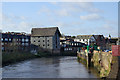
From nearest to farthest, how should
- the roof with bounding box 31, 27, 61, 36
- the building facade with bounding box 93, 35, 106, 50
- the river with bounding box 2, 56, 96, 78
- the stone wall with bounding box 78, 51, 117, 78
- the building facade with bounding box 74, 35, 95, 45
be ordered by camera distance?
1. the stone wall with bounding box 78, 51, 117, 78
2. the river with bounding box 2, 56, 96, 78
3. the roof with bounding box 31, 27, 61, 36
4. the building facade with bounding box 74, 35, 95, 45
5. the building facade with bounding box 93, 35, 106, 50

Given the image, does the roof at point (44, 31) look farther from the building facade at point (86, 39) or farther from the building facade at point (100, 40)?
the building facade at point (100, 40)

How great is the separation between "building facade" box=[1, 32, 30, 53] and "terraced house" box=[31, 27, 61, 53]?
387cm

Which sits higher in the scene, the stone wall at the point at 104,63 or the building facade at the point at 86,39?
the building facade at the point at 86,39

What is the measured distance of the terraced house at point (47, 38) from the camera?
3295 inches

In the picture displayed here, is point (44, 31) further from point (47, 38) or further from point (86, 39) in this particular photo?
point (86, 39)

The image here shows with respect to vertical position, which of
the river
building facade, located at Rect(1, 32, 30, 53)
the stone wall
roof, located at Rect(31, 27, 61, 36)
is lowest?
the river

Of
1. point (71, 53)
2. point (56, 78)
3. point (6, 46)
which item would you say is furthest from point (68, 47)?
point (56, 78)

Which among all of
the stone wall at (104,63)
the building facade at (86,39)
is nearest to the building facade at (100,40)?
the building facade at (86,39)

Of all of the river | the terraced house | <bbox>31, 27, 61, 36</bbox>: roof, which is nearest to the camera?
the river

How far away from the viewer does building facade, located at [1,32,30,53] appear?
71250mm

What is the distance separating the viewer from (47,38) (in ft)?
277

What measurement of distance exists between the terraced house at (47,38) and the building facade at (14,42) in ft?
12.7

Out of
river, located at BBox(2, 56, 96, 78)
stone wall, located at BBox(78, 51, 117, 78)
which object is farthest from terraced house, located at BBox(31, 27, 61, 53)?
stone wall, located at BBox(78, 51, 117, 78)

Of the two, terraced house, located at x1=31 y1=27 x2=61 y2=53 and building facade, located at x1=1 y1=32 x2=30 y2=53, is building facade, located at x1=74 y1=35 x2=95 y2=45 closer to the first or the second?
terraced house, located at x1=31 y1=27 x2=61 y2=53
